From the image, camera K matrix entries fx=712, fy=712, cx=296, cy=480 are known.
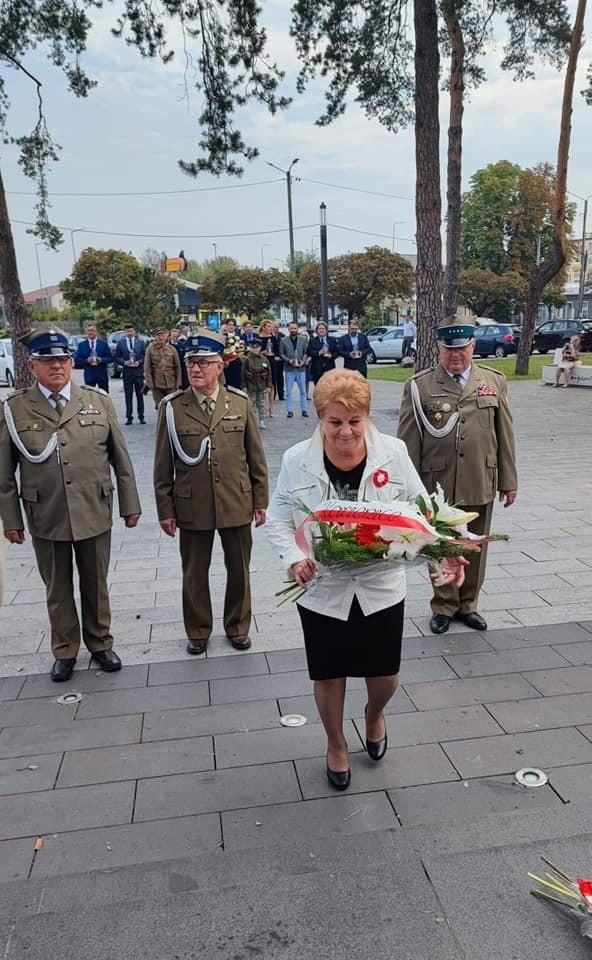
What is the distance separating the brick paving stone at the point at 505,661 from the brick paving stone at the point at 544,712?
33 cm

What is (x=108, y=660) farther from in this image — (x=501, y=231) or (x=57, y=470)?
(x=501, y=231)

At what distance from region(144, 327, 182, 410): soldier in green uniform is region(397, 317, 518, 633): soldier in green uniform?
365 inches

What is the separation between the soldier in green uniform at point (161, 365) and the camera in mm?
13031

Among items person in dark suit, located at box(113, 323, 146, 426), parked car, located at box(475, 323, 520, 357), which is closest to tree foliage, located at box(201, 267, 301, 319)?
parked car, located at box(475, 323, 520, 357)

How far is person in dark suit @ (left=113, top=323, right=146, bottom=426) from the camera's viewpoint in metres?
14.1

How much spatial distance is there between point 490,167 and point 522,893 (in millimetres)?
52425

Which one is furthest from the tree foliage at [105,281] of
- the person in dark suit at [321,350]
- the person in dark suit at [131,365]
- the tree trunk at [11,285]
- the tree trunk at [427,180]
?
the tree trunk at [11,285]

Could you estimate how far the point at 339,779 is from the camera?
9.59ft

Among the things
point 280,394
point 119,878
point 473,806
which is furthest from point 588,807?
point 280,394

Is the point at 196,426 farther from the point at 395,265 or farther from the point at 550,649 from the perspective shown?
the point at 395,265

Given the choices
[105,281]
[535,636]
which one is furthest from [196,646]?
[105,281]

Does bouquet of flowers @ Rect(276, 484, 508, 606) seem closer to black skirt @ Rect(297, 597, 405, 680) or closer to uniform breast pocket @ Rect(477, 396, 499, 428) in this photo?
black skirt @ Rect(297, 597, 405, 680)

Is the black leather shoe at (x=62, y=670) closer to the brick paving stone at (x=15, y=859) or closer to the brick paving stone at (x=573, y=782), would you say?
the brick paving stone at (x=15, y=859)

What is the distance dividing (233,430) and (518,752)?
2260 mm
